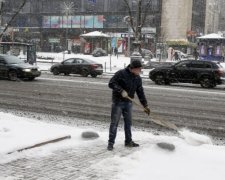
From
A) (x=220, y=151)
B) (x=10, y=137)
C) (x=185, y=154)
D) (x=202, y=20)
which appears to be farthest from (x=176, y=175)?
(x=202, y=20)

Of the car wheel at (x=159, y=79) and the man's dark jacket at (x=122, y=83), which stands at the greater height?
the man's dark jacket at (x=122, y=83)

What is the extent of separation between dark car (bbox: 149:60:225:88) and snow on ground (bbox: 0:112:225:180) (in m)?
16.0

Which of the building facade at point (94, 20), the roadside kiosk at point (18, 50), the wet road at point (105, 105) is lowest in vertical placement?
the wet road at point (105, 105)

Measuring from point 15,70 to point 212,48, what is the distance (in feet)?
96.2

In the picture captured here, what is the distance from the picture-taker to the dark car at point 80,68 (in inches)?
1244

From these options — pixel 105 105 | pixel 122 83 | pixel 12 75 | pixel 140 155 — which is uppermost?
pixel 122 83

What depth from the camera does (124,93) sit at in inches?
330

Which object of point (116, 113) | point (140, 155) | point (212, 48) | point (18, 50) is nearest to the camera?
point (140, 155)

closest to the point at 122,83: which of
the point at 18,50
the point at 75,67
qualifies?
the point at 75,67

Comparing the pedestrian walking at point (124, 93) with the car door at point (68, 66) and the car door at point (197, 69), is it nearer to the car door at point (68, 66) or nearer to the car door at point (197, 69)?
the car door at point (197, 69)

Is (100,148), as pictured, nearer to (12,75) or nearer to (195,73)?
(12,75)

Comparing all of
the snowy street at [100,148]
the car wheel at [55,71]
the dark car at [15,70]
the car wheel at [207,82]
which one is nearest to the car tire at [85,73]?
the car wheel at [55,71]

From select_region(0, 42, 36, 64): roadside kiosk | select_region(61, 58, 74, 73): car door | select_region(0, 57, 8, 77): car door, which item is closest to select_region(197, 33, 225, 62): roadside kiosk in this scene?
→ select_region(0, 42, 36, 64): roadside kiosk

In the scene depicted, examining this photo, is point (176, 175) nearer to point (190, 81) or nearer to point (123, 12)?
point (190, 81)
